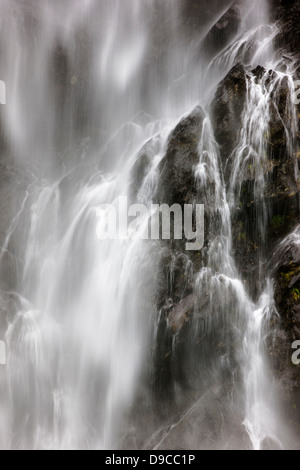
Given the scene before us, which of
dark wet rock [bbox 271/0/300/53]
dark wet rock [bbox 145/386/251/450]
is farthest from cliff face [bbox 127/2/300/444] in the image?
dark wet rock [bbox 271/0/300/53]

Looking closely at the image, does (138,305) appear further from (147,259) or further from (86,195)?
(86,195)

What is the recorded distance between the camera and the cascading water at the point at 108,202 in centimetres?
902

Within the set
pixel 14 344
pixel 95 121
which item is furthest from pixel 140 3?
pixel 14 344

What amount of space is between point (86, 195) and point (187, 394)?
846 cm

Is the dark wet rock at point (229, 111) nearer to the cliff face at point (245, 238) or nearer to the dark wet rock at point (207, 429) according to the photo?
the cliff face at point (245, 238)

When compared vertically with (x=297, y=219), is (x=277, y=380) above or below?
below

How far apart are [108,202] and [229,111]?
17.3ft

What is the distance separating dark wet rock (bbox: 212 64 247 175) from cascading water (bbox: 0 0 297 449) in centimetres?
23

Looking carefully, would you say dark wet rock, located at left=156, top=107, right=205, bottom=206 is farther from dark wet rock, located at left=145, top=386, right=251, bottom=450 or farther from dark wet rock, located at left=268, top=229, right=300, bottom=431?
dark wet rock, located at left=145, top=386, right=251, bottom=450

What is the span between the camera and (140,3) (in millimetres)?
19531

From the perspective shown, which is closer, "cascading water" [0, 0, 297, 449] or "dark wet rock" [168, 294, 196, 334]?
"cascading water" [0, 0, 297, 449]

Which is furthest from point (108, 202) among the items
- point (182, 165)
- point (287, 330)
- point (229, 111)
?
point (287, 330)

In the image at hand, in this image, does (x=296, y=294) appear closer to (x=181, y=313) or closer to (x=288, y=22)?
(x=181, y=313)

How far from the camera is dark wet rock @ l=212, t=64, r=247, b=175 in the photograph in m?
10.4
